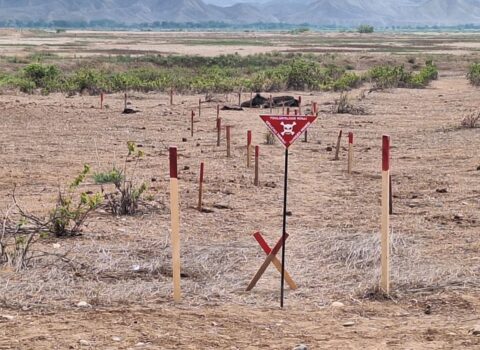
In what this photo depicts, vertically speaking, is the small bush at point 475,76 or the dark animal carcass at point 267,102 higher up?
the small bush at point 475,76

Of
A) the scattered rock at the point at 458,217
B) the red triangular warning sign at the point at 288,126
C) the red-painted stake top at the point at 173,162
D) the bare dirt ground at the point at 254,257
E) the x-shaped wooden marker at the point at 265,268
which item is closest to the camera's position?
the bare dirt ground at the point at 254,257

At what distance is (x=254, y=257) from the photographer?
7.66 m

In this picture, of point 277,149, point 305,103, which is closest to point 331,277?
point 277,149

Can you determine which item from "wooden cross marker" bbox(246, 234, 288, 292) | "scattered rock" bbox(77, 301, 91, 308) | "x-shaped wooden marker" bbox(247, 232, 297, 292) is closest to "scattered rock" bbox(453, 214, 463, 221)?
"x-shaped wooden marker" bbox(247, 232, 297, 292)

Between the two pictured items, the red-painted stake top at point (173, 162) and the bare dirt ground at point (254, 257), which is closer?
the bare dirt ground at point (254, 257)

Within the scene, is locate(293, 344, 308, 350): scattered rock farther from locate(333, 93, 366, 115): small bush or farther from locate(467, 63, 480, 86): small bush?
locate(467, 63, 480, 86): small bush

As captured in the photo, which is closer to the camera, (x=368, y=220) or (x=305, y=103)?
(x=368, y=220)

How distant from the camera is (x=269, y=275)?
708 centimetres

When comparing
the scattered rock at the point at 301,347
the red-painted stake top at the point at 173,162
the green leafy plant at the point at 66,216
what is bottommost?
the scattered rock at the point at 301,347

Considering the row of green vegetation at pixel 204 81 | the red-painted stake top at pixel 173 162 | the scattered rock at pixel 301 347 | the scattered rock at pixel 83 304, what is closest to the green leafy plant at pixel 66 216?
the scattered rock at pixel 83 304

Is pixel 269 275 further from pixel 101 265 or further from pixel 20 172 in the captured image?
pixel 20 172

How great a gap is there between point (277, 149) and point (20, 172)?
5145mm

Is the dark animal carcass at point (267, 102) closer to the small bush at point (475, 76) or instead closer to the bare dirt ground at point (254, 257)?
the bare dirt ground at point (254, 257)

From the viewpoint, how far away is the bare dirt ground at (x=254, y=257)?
5.68 m
